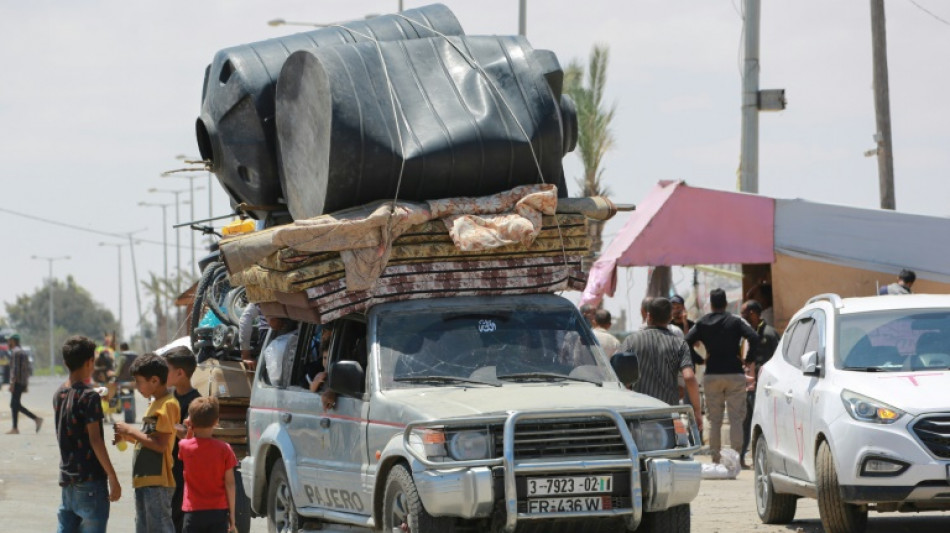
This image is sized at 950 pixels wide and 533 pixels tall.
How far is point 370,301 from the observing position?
1088 cm

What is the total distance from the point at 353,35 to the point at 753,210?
27.6ft

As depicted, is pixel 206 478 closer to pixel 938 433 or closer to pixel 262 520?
pixel 938 433

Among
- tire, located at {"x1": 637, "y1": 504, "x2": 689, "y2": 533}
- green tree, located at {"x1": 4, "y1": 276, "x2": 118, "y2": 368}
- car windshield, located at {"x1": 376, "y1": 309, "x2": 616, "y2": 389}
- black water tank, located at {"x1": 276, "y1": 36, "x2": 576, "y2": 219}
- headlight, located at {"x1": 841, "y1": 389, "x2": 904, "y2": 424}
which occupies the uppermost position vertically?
black water tank, located at {"x1": 276, "y1": 36, "x2": 576, "y2": 219}

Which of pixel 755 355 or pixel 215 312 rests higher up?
pixel 215 312

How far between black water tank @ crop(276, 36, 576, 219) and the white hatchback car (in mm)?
2369

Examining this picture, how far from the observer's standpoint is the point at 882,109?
91.7 feet

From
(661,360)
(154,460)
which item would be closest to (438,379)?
(154,460)

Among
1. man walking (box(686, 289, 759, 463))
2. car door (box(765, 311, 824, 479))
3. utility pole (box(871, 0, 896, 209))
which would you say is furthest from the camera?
utility pole (box(871, 0, 896, 209))

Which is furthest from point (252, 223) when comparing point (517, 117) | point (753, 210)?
point (753, 210)

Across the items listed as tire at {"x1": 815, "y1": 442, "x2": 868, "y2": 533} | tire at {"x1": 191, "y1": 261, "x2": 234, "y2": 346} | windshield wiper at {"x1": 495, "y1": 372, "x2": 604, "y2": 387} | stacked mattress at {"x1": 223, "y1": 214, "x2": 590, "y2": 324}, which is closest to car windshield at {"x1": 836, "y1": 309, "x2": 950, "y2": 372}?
tire at {"x1": 815, "y1": 442, "x2": 868, "y2": 533}

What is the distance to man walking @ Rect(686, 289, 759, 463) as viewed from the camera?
691 inches

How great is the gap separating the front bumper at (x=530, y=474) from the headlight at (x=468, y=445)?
12 centimetres

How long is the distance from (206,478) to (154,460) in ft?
1.23

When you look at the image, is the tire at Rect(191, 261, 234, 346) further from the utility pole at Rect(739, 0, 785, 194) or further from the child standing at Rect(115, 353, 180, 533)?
the utility pole at Rect(739, 0, 785, 194)
